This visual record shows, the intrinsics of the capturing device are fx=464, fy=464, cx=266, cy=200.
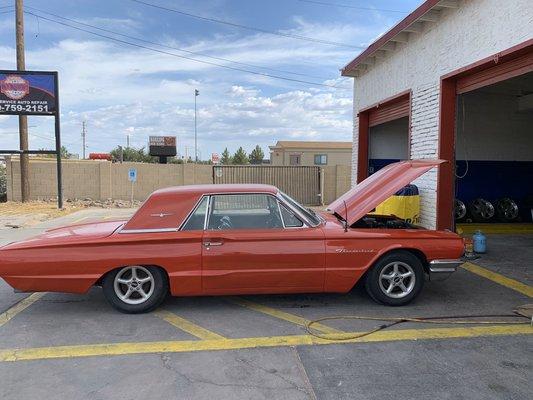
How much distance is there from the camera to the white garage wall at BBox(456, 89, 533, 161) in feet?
39.1

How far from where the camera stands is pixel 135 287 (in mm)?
4910

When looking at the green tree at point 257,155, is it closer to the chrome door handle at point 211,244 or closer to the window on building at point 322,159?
the window on building at point 322,159

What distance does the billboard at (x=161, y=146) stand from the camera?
2372 centimetres

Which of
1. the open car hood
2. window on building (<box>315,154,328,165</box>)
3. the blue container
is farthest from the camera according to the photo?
window on building (<box>315,154,328,165</box>)

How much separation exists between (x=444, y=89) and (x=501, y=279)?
12.2ft

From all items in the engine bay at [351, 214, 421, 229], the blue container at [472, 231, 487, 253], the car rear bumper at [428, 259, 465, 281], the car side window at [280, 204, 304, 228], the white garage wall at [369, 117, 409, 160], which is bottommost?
the blue container at [472, 231, 487, 253]

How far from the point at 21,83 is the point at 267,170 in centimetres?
1025

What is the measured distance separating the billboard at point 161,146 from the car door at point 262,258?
63.9 feet

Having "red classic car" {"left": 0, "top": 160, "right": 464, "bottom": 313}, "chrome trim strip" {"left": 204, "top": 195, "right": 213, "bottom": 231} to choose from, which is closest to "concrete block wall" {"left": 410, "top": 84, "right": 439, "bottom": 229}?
"red classic car" {"left": 0, "top": 160, "right": 464, "bottom": 313}

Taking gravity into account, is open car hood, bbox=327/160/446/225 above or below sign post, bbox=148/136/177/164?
below

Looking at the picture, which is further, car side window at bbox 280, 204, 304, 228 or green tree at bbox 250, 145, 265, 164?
green tree at bbox 250, 145, 265, 164

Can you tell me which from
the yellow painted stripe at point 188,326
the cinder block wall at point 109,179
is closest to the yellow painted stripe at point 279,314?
the yellow painted stripe at point 188,326

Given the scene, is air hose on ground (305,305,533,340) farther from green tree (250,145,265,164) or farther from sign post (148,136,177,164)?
green tree (250,145,265,164)

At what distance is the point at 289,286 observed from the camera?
4945 millimetres
